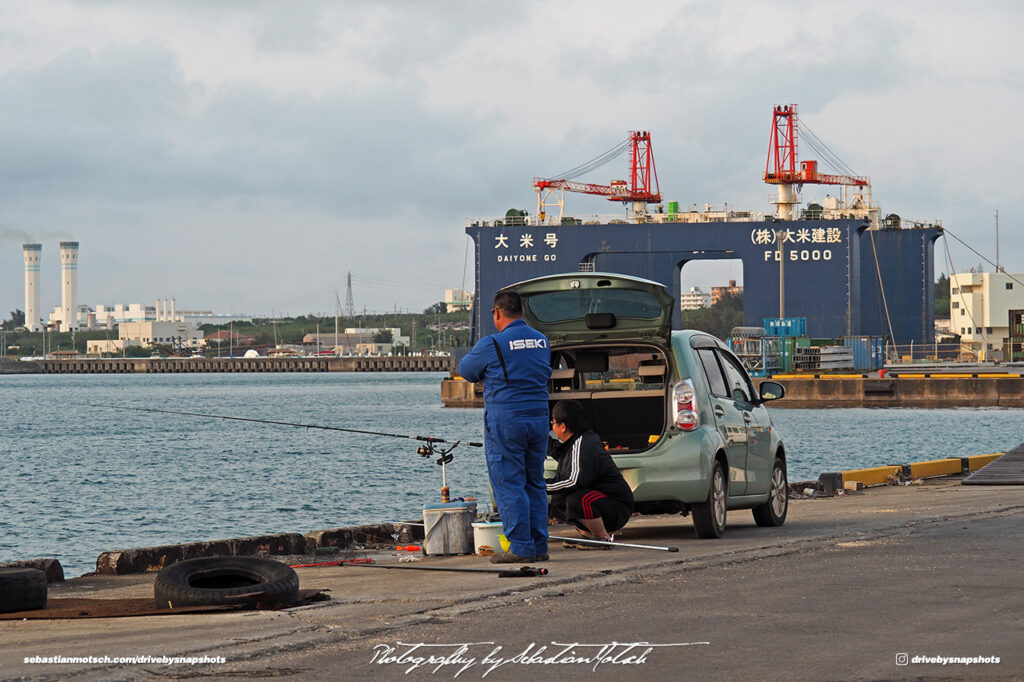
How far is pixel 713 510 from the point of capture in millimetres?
11148

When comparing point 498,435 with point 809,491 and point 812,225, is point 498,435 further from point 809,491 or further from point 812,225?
point 812,225

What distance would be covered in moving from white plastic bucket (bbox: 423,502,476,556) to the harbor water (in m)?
6.79

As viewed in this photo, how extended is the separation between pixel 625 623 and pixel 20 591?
3.58 meters

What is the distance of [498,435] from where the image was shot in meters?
9.16

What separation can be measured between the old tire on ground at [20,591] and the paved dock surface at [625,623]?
1.46 feet

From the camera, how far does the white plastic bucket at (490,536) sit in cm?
1004

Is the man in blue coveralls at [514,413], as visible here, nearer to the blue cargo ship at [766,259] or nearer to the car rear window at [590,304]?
the car rear window at [590,304]

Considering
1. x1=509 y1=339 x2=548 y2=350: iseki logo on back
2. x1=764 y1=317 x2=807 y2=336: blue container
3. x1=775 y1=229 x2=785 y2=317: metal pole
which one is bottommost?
x1=509 y1=339 x2=548 y2=350: iseki logo on back

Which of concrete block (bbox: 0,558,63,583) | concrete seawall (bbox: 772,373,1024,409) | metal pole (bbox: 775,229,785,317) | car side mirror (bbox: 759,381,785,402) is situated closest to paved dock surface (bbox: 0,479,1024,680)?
concrete block (bbox: 0,558,63,583)

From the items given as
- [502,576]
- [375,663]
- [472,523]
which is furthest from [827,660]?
[472,523]

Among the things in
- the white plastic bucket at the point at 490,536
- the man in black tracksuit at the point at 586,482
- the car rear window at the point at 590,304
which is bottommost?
the white plastic bucket at the point at 490,536

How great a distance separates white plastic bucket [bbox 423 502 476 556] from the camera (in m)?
10.5

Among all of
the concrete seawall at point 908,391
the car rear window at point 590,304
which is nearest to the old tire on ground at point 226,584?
the car rear window at point 590,304

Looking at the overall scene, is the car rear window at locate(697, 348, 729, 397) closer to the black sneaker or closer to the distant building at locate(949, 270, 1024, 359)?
the black sneaker
